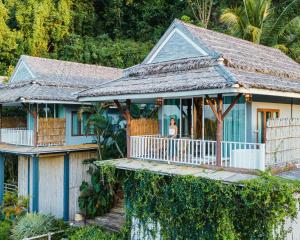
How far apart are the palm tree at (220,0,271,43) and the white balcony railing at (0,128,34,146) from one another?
45.8 ft

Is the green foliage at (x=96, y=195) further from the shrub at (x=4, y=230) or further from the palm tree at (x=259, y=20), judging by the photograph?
the palm tree at (x=259, y=20)

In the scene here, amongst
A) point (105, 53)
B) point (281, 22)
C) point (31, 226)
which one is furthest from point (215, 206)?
point (105, 53)

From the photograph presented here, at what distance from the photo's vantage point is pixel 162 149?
1140cm

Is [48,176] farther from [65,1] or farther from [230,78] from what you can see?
[65,1]

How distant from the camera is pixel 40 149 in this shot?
14.4 meters

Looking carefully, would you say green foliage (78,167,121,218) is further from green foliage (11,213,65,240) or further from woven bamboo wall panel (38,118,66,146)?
woven bamboo wall panel (38,118,66,146)

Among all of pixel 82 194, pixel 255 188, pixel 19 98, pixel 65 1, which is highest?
pixel 65 1

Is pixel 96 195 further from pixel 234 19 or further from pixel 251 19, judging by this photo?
pixel 251 19

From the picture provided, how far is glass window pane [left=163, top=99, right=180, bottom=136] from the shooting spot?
1245 cm

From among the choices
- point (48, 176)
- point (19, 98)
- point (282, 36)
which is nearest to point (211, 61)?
point (19, 98)

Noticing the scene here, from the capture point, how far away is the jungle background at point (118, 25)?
73.0 feet

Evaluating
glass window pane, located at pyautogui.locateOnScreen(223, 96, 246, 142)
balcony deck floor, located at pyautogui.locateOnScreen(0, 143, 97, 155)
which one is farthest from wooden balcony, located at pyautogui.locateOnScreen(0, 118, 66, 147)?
glass window pane, located at pyautogui.locateOnScreen(223, 96, 246, 142)

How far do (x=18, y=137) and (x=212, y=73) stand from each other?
970cm

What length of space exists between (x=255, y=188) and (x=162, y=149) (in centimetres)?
424
